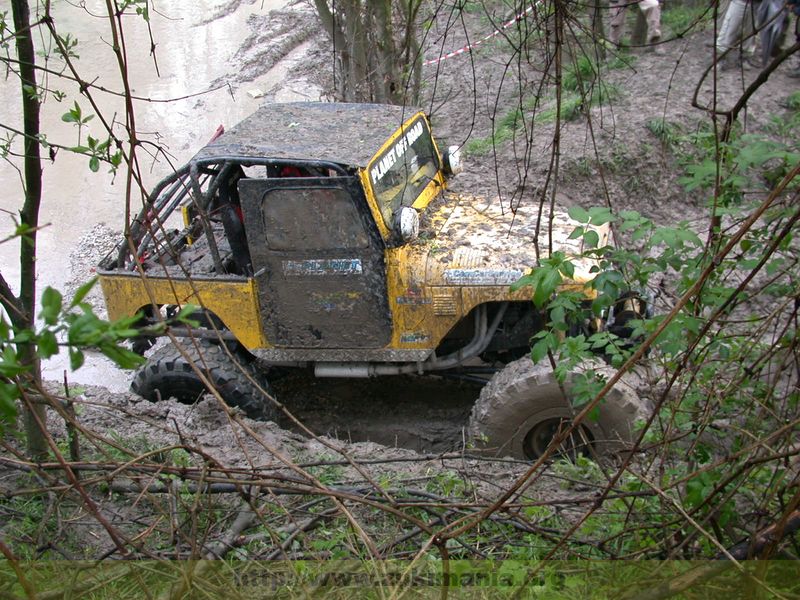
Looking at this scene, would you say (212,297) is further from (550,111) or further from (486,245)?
(550,111)

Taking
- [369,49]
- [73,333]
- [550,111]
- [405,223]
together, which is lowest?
[405,223]

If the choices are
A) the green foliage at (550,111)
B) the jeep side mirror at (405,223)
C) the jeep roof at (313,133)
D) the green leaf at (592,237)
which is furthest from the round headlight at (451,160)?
the green foliage at (550,111)

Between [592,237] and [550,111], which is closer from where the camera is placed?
[592,237]

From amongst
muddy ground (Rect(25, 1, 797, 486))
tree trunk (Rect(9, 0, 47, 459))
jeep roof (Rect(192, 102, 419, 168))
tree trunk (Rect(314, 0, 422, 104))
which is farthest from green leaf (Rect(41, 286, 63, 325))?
tree trunk (Rect(314, 0, 422, 104))

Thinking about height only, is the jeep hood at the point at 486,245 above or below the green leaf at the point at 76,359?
below

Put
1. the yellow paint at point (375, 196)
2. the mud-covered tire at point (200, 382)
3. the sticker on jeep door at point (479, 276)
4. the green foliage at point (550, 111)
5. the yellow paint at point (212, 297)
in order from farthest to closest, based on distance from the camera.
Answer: the green foliage at point (550, 111) → the mud-covered tire at point (200, 382) → the yellow paint at point (212, 297) → the sticker on jeep door at point (479, 276) → the yellow paint at point (375, 196)

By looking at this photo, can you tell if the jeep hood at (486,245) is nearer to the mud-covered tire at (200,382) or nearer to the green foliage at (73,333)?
the mud-covered tire at (200,382)

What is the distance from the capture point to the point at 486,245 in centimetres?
430

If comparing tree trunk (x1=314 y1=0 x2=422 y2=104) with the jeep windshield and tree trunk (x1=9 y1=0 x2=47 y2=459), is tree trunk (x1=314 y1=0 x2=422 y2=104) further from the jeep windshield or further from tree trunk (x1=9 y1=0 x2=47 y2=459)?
tree trunk (x1=9 y1=0 x2=47 y2=459)

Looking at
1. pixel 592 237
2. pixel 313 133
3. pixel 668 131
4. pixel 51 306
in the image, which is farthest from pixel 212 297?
pixel 668 131

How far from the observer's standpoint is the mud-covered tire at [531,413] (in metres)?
4.04

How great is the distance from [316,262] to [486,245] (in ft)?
3.11

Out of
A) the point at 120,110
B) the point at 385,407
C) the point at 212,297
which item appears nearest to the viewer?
the point at 212,297

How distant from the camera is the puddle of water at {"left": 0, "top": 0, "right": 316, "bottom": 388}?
8547 mm
